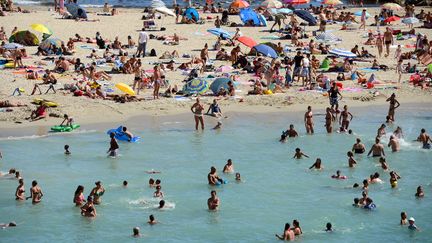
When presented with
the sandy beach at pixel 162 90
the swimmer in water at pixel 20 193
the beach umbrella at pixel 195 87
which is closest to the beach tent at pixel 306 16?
the sandy beach at pixel 162 90

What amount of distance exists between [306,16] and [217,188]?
22.6 meters

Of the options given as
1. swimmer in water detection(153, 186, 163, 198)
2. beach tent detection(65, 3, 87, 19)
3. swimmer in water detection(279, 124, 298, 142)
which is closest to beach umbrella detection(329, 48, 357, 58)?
swimmer in water detection(279, 124, 298, 142)

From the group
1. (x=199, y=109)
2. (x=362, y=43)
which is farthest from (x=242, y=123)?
(x=362, y=43)

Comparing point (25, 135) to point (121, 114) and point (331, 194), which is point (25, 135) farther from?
point (331, 194)

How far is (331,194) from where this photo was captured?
24641 mm

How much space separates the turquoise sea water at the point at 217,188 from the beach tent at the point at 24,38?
10659mm

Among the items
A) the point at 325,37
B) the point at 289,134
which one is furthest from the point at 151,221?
the point at 325,37

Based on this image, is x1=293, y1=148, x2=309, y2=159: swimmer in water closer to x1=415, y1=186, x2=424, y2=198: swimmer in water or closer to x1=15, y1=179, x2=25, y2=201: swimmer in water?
x1=415, y1=186, x2=424, y2=198: swimmer in water

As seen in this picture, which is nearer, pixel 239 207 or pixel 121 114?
pixel 239 207

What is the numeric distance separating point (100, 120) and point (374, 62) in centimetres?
1250

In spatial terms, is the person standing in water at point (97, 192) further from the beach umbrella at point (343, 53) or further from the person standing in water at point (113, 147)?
the beach umbrella at point (343, 53)

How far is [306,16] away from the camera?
1812 inches

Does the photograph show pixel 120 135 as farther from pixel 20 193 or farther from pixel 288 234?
pixel 288 234

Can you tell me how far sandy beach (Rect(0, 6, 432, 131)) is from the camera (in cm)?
3145
